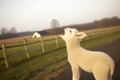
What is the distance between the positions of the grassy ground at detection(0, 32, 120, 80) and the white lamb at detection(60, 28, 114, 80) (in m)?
0.10

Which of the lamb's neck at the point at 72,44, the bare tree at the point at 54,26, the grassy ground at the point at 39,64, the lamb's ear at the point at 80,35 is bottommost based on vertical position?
the grassy ground at the point at 39,64

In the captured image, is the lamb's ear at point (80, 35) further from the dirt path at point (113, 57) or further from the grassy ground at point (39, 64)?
the dirt path at point (113, 57)

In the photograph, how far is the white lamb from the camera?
5.27ft

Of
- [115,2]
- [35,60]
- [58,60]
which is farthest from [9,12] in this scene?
[115,2]

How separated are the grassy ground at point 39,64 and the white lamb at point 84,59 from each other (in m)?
0.10

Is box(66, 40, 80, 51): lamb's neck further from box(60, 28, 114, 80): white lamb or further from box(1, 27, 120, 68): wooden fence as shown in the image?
box(1, 27, 120, 68): wooden fence

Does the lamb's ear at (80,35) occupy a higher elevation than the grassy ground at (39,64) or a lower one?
higher

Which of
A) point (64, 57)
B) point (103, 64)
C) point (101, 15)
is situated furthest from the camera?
point (101, 15)

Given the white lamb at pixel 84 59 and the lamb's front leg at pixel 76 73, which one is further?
the lamb's front leg at pixel 76 73

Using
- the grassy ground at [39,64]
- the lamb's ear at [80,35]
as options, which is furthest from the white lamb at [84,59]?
the grassy ground at [39,64]

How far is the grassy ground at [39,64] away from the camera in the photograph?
174cm

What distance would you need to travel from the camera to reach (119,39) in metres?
2.02

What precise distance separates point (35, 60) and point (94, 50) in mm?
548

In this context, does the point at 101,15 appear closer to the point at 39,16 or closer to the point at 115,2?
the point at 115,2
